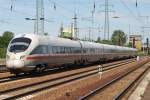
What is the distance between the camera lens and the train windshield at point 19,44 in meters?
29.6

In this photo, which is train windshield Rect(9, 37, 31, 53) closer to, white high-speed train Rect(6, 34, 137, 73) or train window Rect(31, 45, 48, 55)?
white high-speed train Rect(6, 34, 137, 73)

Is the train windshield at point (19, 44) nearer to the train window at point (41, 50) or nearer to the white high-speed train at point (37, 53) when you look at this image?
the white high-speed train at point (37, 53)

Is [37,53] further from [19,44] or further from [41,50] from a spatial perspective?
[19,44]

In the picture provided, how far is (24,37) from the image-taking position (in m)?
30.9

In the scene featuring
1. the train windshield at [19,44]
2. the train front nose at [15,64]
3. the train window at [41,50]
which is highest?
the train windshield at [19,44]

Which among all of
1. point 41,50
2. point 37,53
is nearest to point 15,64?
point 37,53

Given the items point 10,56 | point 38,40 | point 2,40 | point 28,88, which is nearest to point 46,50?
point 38,40

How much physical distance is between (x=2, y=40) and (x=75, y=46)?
11891 cm

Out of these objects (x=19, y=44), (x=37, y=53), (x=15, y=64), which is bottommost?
(x=15, y=64)

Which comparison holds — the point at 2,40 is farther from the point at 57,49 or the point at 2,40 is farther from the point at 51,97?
the point at 51,97

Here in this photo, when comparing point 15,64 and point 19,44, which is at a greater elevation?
point 19,44

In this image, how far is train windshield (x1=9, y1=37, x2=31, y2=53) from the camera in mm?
29562

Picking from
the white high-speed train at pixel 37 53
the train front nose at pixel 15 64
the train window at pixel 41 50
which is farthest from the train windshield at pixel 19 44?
the train front nose at pixel 15 64

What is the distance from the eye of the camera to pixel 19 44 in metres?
30.1
